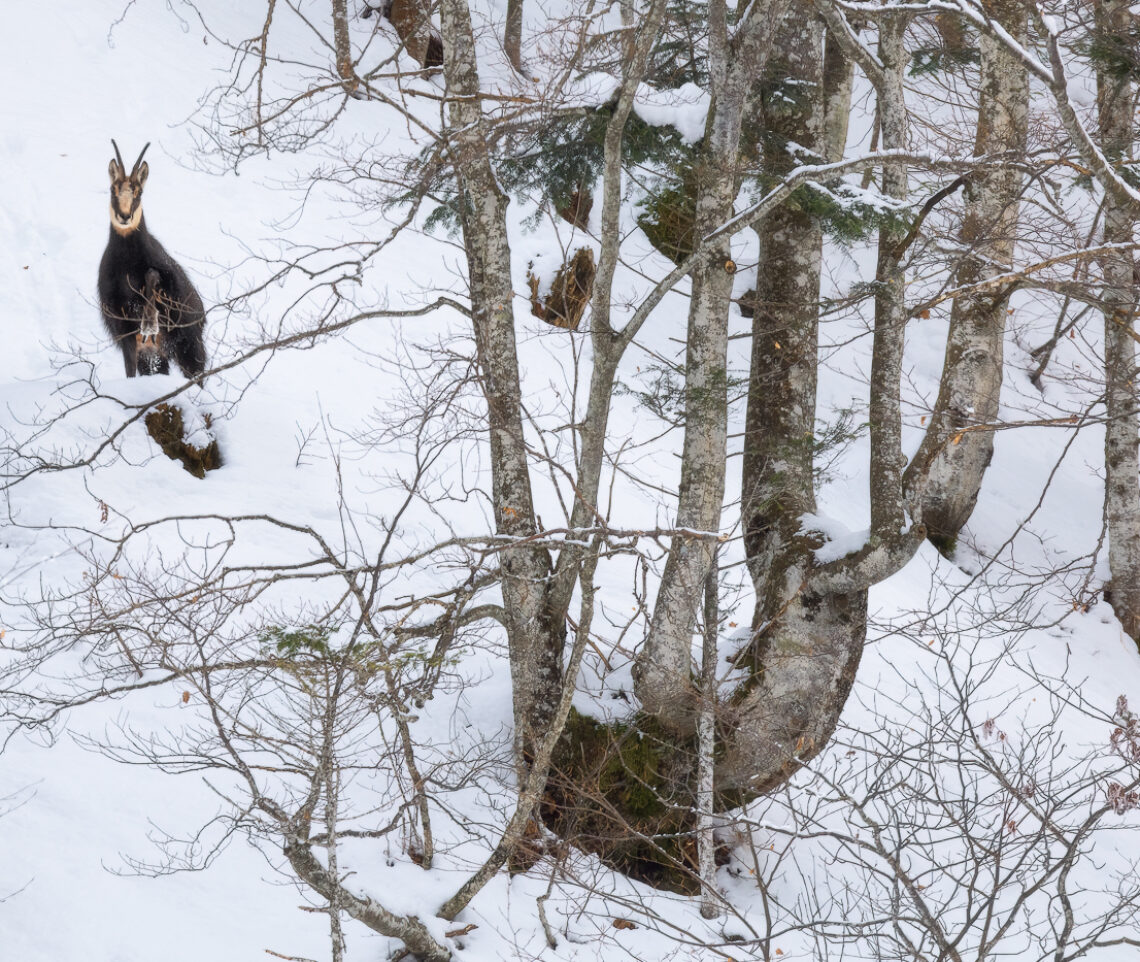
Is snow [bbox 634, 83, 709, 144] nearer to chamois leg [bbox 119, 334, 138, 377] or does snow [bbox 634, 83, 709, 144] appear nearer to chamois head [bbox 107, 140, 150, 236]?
chamois head [bbox 107, 140, 150, 236]

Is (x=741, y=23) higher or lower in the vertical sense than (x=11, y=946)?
higher

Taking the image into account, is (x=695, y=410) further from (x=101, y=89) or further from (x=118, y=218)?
(x=101, y=89)

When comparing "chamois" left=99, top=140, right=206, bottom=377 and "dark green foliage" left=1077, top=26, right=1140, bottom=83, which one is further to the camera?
"chamois" left=99, top=140, right=206, bottom=377

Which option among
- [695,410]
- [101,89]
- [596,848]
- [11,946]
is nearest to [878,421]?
[695,410]

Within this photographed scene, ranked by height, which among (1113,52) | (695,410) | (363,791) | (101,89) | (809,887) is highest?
(101,89)

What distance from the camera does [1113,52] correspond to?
6.10m

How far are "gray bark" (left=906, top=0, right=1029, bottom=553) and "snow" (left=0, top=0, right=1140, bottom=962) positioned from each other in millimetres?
523

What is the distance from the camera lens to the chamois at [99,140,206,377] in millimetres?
7461

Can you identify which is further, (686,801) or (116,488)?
(116,488)

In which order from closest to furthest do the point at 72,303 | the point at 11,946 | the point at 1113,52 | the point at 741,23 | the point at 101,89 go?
1. the point at 11,946
2. the point at 741,23
3. the point at 1113,52
4. the point at 72,303
5. the point at 101,89

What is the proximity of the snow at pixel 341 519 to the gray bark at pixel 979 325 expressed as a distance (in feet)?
1.72

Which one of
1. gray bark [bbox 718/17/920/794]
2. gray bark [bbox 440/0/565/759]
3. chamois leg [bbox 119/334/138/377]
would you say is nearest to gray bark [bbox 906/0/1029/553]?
gray bark [bbox 718/17/920/794]

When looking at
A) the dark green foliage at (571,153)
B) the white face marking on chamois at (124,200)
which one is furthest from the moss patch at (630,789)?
the white face marking on chamois at (124,200)

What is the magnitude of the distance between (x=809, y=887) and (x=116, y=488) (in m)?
5.82
